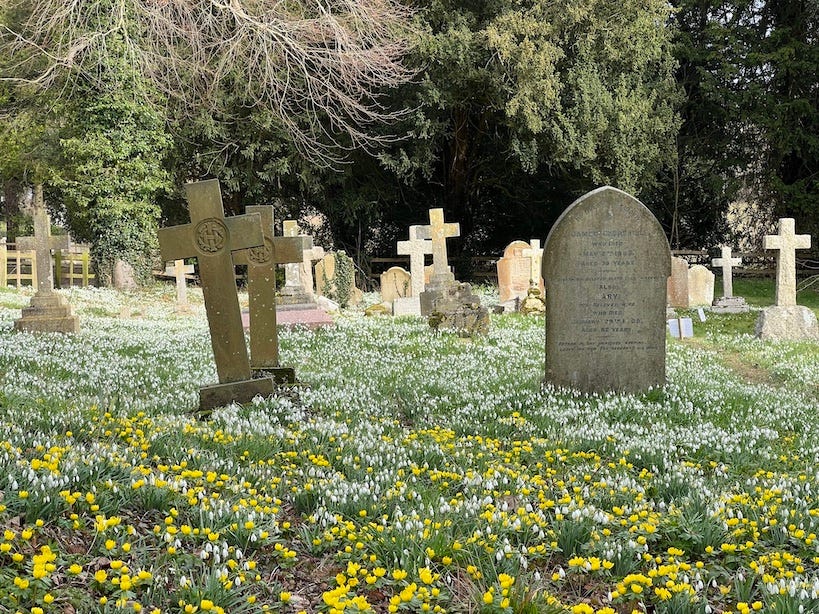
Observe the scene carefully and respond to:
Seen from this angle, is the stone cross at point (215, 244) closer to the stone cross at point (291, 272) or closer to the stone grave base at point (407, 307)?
the stone cross at point (291, 272)

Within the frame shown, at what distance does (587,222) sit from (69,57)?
489 inches

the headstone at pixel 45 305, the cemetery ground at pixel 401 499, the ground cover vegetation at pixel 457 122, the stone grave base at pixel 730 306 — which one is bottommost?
the cemetery ground at pixel 401 499

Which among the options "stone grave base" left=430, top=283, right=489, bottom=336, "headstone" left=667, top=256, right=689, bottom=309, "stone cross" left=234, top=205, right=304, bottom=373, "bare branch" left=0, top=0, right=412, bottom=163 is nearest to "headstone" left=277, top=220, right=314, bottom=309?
"bare branch" left=0, top=0, right=412, bottom=163

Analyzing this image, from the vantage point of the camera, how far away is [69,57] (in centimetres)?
1524

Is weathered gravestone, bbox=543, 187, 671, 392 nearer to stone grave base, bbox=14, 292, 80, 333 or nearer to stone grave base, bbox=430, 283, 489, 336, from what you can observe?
stone grave base, bbox=430, 283, 489, 336

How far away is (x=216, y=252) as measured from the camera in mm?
6328

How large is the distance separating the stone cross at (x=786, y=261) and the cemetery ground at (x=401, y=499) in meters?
7.82

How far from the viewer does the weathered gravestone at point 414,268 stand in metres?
18.2

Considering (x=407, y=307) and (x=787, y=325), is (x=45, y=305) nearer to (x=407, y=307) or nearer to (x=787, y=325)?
(x=407, y=307)

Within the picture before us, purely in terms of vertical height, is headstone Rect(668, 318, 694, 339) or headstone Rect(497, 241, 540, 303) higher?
headstone Rect(497, 241, 540, 303)

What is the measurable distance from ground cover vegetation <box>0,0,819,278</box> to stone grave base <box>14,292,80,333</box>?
9822 mm

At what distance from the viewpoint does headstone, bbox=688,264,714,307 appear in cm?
2114

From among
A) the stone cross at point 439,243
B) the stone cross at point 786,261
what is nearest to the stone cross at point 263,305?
the stone cross at point 439,243

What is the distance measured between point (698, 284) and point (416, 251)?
8.50 m
